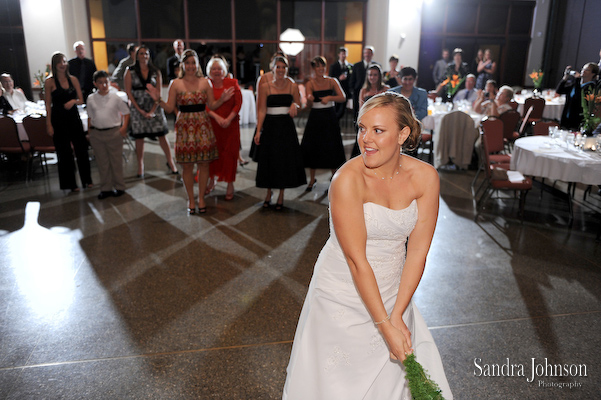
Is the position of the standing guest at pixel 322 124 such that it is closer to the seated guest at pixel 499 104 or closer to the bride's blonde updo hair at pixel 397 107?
the seated guest at pixel 499 104

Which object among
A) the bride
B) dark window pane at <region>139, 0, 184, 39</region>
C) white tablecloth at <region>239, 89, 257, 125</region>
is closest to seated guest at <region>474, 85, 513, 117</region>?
white tablecloth at <region>239, 89, 257, 125</region>

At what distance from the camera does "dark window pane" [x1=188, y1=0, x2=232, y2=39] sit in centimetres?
1338

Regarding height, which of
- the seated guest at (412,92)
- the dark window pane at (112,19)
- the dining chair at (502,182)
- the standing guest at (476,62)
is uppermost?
the dark window pane at (112,19)

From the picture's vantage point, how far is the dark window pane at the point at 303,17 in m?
13.6

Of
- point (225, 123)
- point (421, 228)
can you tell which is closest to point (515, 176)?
point (225, 123)

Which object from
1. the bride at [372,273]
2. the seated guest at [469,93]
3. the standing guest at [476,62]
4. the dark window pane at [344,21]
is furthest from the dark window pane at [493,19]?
the bride at [372,273]

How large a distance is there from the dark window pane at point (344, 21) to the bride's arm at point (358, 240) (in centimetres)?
1309

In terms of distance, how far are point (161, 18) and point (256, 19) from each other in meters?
2.62

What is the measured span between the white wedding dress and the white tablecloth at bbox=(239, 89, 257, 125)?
988cm

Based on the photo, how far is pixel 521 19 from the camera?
1405 centimetres

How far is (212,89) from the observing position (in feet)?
17.1

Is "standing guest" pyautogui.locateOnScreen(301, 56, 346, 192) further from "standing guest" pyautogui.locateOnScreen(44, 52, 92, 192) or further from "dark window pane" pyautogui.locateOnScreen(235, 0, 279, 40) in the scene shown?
"dark window pane" pyautogui.locateOnScreen(235, 0, 279, 40)

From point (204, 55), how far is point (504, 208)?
9.96 m

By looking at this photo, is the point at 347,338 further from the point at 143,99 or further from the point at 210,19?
the point at 210,19
